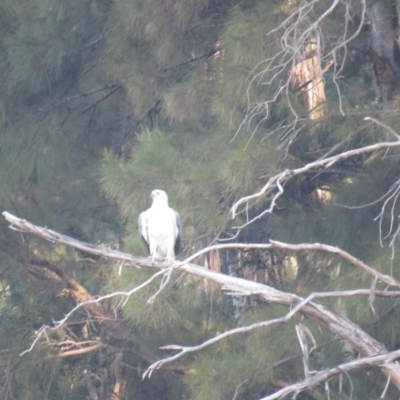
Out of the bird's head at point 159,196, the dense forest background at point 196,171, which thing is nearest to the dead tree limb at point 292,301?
the dense forest background at point 196,171

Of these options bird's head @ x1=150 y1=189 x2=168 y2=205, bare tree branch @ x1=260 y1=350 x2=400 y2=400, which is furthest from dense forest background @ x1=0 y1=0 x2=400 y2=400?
bare tree branch @ x1=260 y1=350 x2=400 y2=400

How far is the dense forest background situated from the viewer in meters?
4.32

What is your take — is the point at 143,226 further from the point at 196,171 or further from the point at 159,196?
the point at 196,171

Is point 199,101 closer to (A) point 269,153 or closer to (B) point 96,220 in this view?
(A) point 269,153

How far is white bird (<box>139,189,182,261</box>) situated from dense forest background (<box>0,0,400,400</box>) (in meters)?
0.08

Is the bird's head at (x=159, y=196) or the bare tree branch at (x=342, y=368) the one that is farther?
the bird's head at (x=159, y=196)

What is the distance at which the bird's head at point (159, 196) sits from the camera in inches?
180

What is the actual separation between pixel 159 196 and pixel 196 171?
0.32m

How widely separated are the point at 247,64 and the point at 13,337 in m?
3.48

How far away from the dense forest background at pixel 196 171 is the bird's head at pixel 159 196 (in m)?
0.06

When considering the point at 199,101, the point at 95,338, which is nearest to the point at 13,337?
the point at 95,338

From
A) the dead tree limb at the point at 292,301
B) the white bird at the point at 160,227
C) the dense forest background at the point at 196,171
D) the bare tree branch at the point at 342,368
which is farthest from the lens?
the white bird at the point at 160,227

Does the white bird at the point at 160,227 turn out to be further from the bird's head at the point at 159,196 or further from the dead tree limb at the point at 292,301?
the dead tree limb at the point at 292,301

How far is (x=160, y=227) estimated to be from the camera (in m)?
5.04
